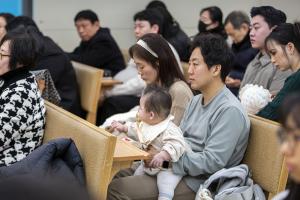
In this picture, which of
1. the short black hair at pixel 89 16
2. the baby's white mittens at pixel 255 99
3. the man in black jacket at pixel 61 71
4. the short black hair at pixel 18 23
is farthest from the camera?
the short black hair at pixel 89 16

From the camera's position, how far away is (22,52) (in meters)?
2.76

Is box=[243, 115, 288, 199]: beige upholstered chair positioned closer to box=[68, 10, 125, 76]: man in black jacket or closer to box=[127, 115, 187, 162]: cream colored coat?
box=[127, 115, 187, 162]: cream colored coat

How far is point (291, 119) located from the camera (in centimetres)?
104

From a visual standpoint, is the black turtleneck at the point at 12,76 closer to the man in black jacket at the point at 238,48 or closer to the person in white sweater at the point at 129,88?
the man in black jacket at the point at 238,48

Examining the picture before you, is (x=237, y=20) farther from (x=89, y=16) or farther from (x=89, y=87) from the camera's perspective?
(x=89, y=87)

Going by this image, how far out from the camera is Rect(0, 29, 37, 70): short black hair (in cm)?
275

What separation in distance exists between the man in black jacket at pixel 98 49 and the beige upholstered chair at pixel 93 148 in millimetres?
2520

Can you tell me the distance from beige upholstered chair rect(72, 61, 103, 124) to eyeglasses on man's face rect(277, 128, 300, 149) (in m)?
2.99

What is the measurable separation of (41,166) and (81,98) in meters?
1.95

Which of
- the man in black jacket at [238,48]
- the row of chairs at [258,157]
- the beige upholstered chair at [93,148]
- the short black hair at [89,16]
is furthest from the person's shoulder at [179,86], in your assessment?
the short black hair at [89,16]

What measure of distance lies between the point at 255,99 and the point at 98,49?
A: 2436 mm

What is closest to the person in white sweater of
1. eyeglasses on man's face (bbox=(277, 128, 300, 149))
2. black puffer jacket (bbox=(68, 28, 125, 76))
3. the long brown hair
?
black puffer jacket (bbox=(68, 28, 125, 76))

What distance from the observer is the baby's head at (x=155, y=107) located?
2.54 meters

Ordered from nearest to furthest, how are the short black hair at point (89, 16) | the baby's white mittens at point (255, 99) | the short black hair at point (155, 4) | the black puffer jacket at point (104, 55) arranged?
the baby's white mittens at point (255, 99) → the black puffer jacket at point (104, 55) → the short black hair at point (89, 16) → the short black hair at point (155, 4)
